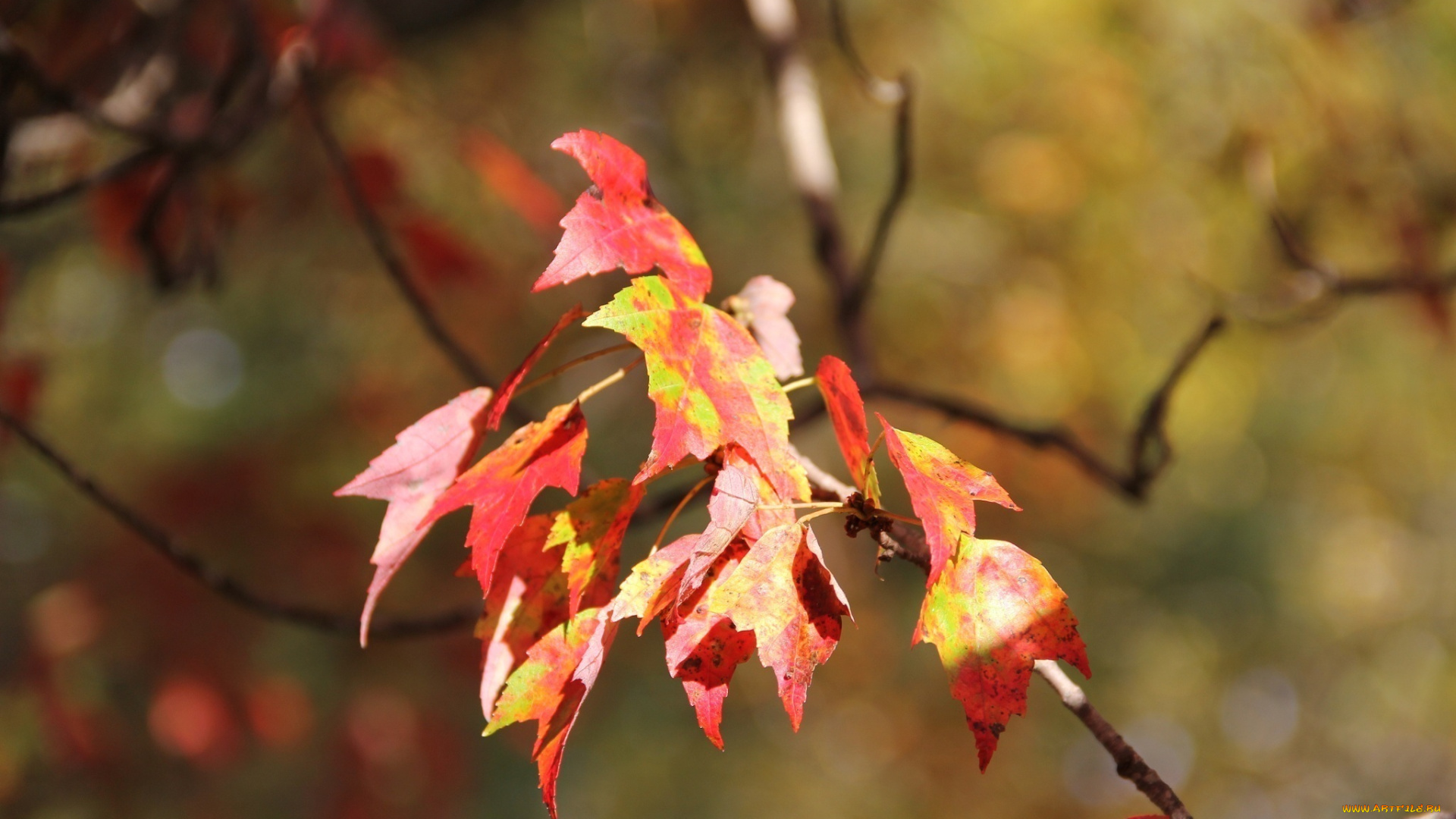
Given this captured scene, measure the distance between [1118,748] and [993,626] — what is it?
0.09m

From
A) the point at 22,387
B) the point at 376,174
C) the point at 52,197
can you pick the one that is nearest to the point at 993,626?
the point at 52,197

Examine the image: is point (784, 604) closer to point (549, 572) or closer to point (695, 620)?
point (695, 620)

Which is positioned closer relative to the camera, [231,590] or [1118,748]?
[1118,748]

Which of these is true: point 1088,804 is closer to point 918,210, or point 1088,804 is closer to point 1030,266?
point 1030,266

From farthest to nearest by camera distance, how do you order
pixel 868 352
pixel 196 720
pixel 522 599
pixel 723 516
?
1. pixel 196 720
2. pixel 868 352
3. pixel 522 599
4. pixel 723 516

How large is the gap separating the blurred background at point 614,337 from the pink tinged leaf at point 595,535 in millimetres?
496

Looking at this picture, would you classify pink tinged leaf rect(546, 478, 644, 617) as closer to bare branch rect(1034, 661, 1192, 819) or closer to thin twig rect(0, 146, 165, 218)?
bare branch rect(1034, 661, 1192, 819)

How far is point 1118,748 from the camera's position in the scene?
52 centimetres

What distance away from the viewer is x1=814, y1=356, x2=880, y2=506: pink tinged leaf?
535 millimetres

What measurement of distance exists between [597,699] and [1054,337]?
226 centimetres

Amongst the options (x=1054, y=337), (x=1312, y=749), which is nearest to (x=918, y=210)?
(x=1054, y=337)

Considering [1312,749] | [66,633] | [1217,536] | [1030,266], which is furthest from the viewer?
[1217,536]

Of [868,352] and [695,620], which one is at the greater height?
[695,620]

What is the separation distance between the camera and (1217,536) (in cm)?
665
